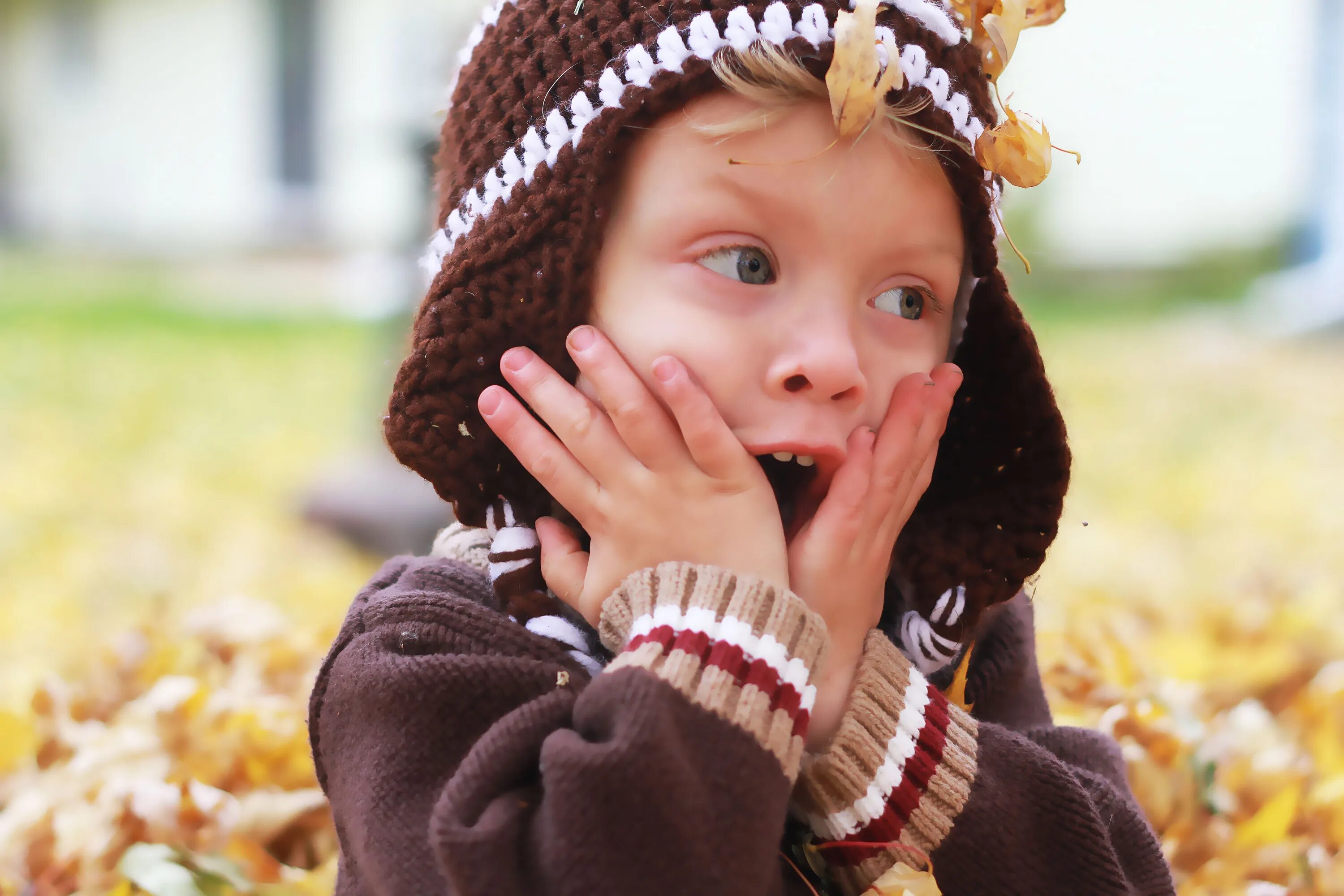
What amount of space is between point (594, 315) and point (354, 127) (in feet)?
39.4

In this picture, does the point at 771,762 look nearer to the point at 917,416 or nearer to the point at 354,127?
the point at 917,416

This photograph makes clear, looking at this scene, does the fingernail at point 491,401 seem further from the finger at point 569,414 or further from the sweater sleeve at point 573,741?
the sweater sleeve at point 573,741

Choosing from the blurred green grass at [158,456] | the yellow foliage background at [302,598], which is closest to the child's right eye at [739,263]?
A: the yellow foliage background at [302,598]

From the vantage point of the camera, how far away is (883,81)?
4.11 feet

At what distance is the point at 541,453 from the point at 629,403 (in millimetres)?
120

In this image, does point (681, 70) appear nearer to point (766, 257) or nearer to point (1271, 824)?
point (766, 257)

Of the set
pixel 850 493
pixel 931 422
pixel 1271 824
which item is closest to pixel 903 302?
pixel 931 422

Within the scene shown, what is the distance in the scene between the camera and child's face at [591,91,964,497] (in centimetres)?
126

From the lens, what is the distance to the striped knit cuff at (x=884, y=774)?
4.12 feet

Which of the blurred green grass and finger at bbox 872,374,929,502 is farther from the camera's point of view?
the blurred green grass

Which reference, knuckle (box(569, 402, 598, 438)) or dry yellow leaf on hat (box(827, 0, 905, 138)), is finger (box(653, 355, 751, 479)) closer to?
knuckle (box(569, 402, 598, 438))

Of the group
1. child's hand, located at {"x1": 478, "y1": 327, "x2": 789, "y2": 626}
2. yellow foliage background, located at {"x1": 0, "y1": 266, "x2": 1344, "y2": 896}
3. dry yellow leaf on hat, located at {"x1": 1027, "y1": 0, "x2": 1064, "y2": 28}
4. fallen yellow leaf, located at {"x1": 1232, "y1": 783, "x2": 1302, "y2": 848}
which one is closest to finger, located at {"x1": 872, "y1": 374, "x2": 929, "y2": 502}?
child's hand, located at {"x1": 478, "y1": 327, "x2": 789, "y2": 626}

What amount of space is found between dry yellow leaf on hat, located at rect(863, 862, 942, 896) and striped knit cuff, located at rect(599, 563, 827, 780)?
0.21 meters

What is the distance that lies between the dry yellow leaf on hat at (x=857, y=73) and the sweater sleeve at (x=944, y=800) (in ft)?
1.84
